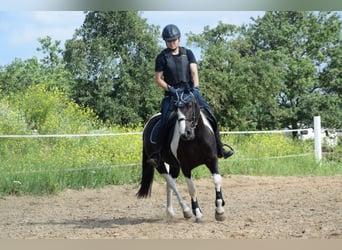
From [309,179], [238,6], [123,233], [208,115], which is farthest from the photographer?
[309,179]

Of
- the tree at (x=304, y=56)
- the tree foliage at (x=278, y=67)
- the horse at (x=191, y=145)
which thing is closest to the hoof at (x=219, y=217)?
the horse at (x=191, y=145)

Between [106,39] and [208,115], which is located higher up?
[106,39]

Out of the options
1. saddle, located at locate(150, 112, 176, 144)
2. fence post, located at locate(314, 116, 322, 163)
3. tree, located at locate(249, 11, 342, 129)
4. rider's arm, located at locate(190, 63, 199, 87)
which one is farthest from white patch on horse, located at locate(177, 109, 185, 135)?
tree, located at locate(249, 11, 342, 129)

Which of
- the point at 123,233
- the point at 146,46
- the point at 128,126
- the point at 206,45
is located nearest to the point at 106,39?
the point at 146,46

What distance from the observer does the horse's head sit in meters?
3.00

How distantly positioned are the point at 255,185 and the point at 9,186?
268 cm

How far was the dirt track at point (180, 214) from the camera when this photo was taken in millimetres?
2910

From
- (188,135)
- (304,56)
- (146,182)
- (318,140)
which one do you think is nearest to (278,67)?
(304,56)

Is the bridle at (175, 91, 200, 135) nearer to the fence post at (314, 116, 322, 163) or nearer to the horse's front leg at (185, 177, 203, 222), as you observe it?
the horse's front leg at (185, 177, 203, 222)

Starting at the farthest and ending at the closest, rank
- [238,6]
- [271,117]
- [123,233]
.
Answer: [271,117]
[238,6]
[123,233]

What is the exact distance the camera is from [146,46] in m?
7.61

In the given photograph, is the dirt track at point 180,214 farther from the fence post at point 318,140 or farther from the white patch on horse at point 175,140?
the fence post at point 318,140

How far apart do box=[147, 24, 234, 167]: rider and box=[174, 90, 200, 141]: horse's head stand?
5.7 inches

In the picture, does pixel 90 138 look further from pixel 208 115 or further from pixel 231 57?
pixel 231 57
